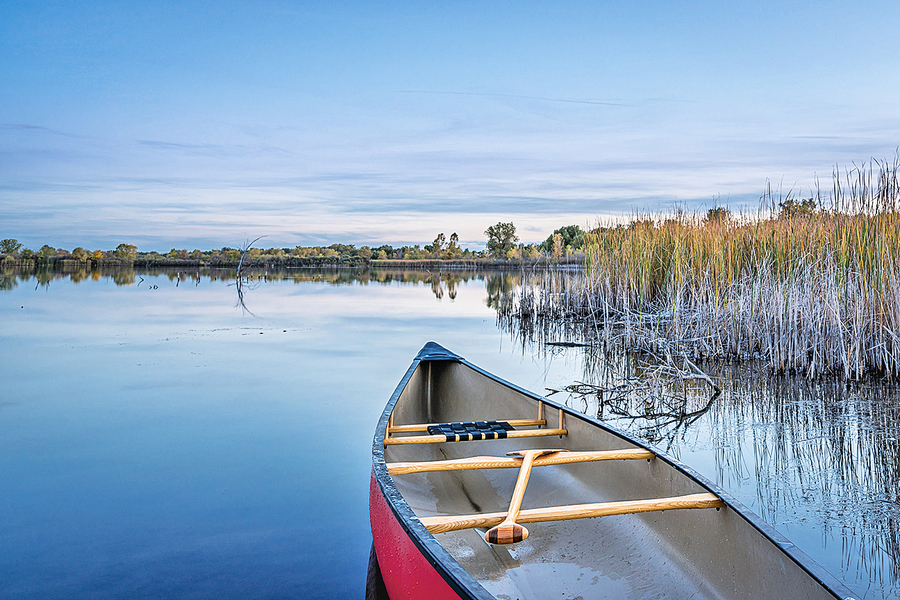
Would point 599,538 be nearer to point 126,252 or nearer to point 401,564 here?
point 401,564

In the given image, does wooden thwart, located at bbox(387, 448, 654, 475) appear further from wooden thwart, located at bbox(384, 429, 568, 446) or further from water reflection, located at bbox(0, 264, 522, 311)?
water reflection, located at bbox(0, 264, 522, 311)

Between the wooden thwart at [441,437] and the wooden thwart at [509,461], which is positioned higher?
the wooden thwart at [509,461]

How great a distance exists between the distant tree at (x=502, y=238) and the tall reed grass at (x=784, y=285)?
5913cm

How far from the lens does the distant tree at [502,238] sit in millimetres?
70375

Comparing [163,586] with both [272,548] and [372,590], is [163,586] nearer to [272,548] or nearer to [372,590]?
[272,548]

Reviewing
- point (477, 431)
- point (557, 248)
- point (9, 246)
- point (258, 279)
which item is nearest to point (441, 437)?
point (477, 431)

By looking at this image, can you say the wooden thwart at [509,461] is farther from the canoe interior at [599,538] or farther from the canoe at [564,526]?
the canoe interior at [599,538]

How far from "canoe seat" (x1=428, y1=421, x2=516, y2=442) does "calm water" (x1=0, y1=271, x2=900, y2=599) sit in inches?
30.0


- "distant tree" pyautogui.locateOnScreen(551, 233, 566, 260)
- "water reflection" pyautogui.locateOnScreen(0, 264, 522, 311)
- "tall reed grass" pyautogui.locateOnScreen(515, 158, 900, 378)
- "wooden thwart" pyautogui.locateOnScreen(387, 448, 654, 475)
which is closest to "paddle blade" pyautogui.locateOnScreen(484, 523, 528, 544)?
"wooden thwart" pyautogui.locateOnScreen(387, 448, 654, 475)

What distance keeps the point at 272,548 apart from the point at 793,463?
358 cm

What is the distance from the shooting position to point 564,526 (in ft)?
10.4

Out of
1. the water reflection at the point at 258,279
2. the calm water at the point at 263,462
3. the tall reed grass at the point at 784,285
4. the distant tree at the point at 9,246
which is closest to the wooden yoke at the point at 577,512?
the calm water at the point at 263,462

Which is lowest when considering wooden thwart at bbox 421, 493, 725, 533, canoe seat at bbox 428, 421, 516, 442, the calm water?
the calm water

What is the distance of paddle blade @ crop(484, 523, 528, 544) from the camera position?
2309 mm
